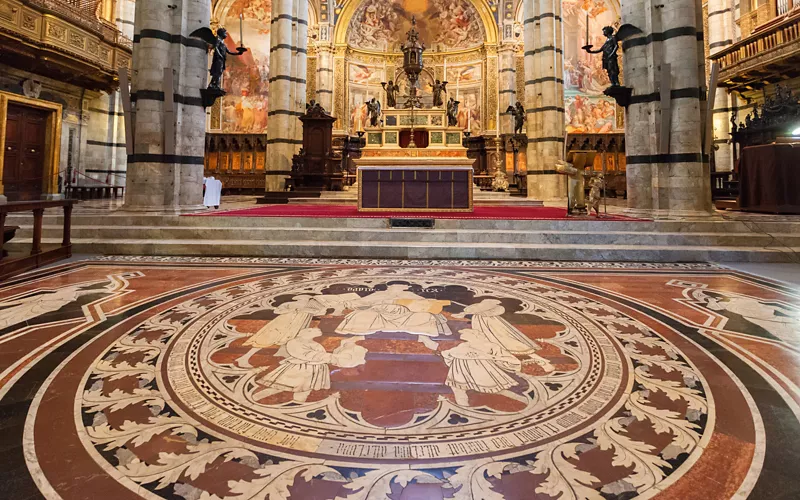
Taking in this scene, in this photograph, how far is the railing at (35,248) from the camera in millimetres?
4273

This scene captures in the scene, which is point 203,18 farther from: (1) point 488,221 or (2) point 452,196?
(1) point 488,221

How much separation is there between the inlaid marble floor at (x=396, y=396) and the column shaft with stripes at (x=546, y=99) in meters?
9.92

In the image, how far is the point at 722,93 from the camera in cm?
1634

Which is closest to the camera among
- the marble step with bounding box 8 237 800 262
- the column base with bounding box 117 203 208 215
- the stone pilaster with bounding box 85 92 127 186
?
the marble step with bounding box 8 237 800 262

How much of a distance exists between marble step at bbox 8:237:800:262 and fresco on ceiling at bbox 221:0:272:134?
17.4 metres

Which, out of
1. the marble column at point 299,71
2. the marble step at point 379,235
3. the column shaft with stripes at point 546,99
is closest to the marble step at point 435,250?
the marble step at point 379,235

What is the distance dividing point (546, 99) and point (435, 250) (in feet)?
32.1

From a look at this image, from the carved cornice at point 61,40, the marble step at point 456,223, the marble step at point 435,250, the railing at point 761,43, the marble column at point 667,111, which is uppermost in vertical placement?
the railing at point 761,43

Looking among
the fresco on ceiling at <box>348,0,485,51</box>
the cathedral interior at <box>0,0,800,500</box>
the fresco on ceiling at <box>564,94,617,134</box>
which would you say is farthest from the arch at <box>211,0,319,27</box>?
the fresco on ceiling at <box>564,94,617,134</box>

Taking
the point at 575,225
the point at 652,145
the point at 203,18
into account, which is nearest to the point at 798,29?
the point at 652,145

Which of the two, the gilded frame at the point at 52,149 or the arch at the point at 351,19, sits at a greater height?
the arch at the point at 351,19

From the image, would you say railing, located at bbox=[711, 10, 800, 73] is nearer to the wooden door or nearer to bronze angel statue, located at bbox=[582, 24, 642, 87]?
bronze angel statue, located at bbox=[582, 24, 642, 87]

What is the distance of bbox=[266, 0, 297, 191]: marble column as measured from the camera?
13883mm

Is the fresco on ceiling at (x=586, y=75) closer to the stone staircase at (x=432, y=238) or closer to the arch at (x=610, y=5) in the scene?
the arch at (x=610, y=5)
